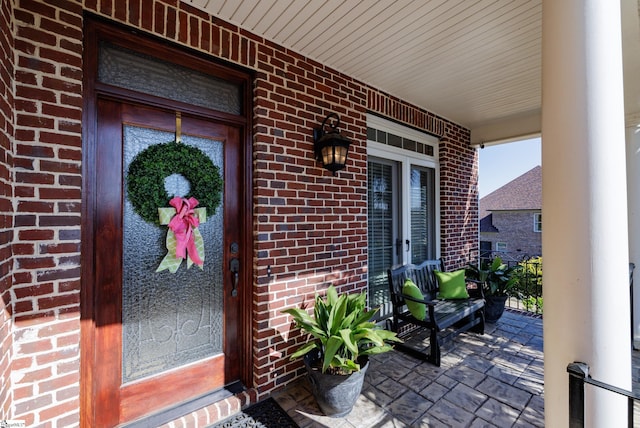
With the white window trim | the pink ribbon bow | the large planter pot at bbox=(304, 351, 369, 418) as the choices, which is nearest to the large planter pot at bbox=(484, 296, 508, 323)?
the white window trim

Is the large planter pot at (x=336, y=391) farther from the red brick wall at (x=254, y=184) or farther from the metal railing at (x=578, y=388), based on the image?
the metal railing at (x=578, y=388)

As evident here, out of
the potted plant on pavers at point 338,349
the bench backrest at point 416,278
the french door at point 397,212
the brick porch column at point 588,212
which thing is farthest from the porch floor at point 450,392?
the brick porch column at point 588,212

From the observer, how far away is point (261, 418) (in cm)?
194

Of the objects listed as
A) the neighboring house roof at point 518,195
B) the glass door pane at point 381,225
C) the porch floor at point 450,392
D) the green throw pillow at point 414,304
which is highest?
the neighboring house roof at point 518,195

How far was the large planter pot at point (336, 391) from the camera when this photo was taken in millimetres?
1915

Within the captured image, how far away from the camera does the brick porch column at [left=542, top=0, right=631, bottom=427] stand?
108 centimetres

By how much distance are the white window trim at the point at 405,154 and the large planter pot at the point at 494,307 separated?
840mm

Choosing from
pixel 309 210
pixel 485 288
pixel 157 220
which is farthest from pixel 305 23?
pixel 485 288

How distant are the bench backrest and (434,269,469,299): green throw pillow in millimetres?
104

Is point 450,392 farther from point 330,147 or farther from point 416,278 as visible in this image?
point 330,147

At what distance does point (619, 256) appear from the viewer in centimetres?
110

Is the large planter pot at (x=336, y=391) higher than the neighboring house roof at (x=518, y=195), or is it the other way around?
the neighboring house roof at (x=518, y=195)

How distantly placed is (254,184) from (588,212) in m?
1.92

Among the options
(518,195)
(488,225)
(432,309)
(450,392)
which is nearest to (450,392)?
(450,392)
